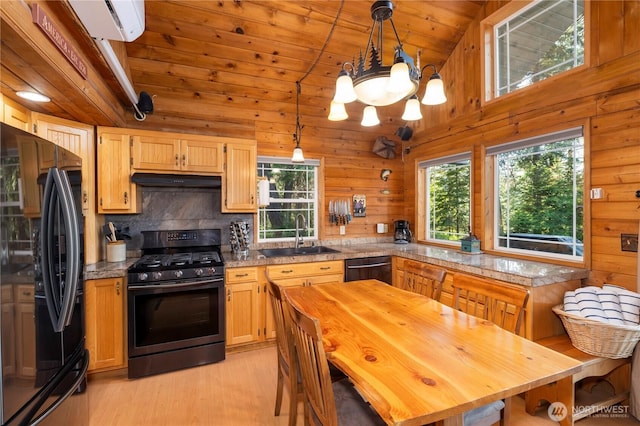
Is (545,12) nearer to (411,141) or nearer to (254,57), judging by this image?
(411,141)

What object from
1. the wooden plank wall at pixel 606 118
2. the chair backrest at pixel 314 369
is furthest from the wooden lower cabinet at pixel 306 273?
the wooden plank wall at pixel 606 118

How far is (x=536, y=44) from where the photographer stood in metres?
2.81

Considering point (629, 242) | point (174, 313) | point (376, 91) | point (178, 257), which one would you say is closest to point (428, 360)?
point (376, 91)

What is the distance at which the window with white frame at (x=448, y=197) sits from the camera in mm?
3582

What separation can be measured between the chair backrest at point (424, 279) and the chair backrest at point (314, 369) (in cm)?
113

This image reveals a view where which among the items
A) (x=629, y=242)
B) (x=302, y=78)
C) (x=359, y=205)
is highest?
(x=302, y=78)

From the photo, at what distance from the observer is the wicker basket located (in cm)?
181

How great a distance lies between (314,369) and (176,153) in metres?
2.53

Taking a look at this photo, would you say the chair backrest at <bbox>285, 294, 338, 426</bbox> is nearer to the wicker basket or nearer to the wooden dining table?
the wooden dining table

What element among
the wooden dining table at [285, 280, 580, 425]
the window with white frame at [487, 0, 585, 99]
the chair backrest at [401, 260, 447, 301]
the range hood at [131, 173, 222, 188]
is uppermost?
the window with white frame at [487, 0, 585, 99]

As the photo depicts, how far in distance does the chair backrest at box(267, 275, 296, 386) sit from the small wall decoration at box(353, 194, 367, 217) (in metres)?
2.46

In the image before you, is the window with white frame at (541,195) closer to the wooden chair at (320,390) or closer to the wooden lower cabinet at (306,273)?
the wooden lower cabinet at (306,273)

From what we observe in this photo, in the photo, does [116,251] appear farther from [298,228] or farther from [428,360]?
[428,360]

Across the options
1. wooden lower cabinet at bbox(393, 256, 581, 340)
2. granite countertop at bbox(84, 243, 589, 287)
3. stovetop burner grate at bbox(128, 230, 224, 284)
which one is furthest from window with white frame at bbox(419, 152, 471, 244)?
stovetop burner grate at bbox(128, 230, 224, 284)
